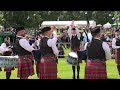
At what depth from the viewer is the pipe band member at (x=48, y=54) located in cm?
637

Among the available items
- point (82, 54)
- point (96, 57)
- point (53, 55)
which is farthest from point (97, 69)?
point (82, 54)

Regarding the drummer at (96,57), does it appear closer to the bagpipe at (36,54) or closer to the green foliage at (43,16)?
the bagpipe at (36,54)

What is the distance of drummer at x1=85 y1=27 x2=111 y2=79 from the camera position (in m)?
5.86

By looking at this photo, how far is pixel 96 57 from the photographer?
5988 millimetres

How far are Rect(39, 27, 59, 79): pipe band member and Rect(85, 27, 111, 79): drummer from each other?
2.22 feet

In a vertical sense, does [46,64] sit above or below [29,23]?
below

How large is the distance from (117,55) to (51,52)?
3.38 metres

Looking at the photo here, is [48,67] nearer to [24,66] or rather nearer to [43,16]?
[24,66]
